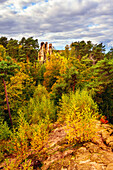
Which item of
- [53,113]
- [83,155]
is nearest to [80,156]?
[83,155]

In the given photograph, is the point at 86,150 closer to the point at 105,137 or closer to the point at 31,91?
the point at 105,137

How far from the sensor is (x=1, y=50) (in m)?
15.0

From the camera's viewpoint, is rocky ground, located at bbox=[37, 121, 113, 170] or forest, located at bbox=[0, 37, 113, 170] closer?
rocky ground, located at bbox=[37, 121, 113, 170]

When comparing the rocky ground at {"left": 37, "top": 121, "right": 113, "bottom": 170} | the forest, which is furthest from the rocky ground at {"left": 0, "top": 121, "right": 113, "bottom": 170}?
the forest

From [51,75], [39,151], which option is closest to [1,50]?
[51,75]

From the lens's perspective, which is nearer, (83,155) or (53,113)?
(83,155)

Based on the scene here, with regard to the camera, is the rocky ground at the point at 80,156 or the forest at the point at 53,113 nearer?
the rocky ground at the point at 80,156

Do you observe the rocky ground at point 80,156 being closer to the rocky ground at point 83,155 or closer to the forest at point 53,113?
the rocky ground at point 83,155

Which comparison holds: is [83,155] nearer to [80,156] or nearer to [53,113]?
[80,156]

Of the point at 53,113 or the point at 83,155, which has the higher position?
the point at 83,155

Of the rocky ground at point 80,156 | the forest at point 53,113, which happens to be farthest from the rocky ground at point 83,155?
the forest at point 53,113

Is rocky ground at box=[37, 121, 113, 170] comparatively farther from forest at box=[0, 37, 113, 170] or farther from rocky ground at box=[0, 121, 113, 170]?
forest at box=[0, 37, 113, 170]

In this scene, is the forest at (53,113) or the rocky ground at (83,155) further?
the forest at (53,113)

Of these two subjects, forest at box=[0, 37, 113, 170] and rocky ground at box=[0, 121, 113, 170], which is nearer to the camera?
rocky ground at box=[0, 121, 113, 170]
